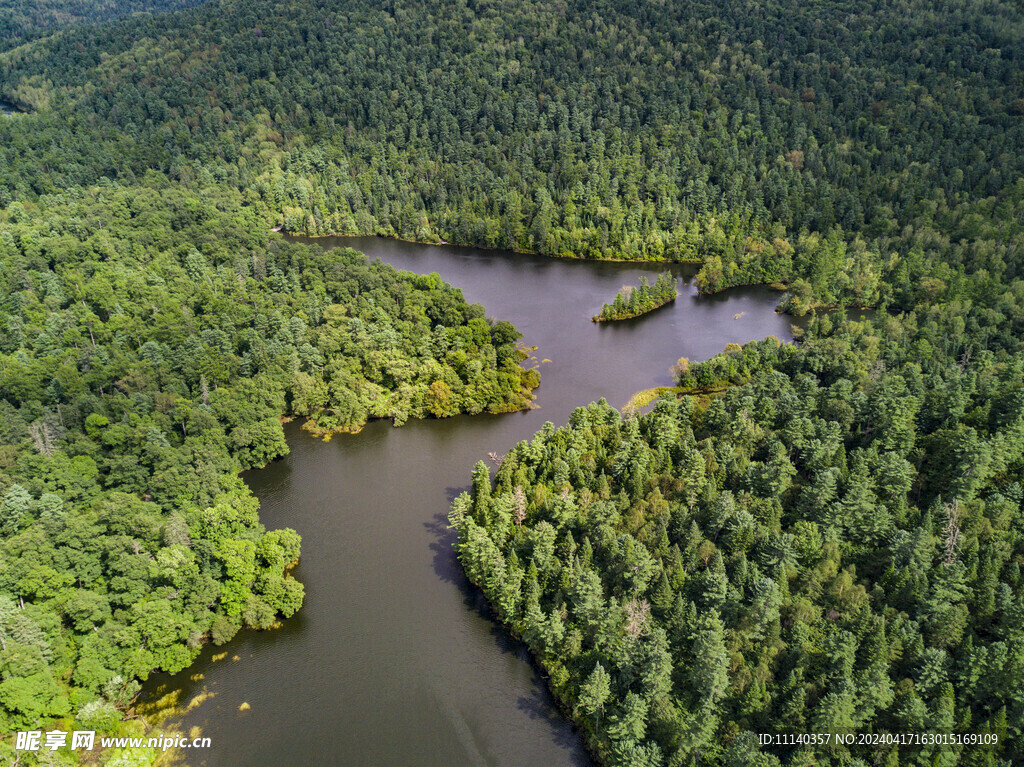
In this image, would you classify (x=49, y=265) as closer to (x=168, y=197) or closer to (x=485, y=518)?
(x=168, y=197)

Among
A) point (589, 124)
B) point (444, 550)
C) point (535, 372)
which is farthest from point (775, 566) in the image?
point (589, 124)

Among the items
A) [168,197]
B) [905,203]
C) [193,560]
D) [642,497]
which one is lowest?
[193,560]

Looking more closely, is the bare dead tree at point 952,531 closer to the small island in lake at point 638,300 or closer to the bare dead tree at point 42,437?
the small island in lake at point 638,300

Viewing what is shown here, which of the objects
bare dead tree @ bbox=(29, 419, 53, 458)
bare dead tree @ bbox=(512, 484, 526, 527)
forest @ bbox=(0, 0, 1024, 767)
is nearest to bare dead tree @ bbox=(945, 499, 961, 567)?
forest @ bbox=(0, 0, 1024, 767)

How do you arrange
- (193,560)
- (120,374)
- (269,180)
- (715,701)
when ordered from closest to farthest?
(715,701)
(193,560)
(120,374)
(269,180)

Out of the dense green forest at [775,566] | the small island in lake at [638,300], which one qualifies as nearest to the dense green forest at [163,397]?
the dense green forest at [775,566]

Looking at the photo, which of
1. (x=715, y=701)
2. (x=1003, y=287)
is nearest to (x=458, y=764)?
(x=715, y=701)
